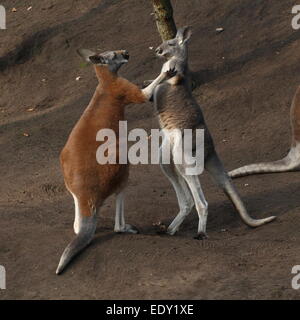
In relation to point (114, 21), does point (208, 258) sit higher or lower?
lower

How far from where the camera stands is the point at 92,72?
13438 millimetres

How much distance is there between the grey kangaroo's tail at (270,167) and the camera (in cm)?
981

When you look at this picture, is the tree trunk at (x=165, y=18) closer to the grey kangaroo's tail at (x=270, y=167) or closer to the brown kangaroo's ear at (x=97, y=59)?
the grey kangaroo's tail at (x=270, y=167)

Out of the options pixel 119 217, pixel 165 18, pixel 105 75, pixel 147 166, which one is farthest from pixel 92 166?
pixel 165 18

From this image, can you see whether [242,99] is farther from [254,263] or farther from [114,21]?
[254,263]

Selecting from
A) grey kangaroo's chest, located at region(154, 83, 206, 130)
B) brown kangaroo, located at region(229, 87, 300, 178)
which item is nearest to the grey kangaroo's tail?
brown kangaroo, located at region(229, 87, 300, 178)

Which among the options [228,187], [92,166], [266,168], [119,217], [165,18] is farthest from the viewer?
[165,18]

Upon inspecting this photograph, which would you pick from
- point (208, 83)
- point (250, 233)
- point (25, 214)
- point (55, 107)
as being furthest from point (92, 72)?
point (250, 233)

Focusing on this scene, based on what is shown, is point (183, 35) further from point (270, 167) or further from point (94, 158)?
point (270, 167)

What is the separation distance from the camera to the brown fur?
24.1 ft

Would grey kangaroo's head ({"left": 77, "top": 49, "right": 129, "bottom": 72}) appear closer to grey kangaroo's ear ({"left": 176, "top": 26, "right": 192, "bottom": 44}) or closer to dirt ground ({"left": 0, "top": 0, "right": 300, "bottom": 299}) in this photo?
grey kangaroo's ear ({"left": 176, "top": 26, "right": 192, "bottom": 44})

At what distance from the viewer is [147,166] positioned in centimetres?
1064

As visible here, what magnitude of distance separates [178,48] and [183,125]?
2.62 ft

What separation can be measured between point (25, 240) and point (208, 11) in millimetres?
7555
